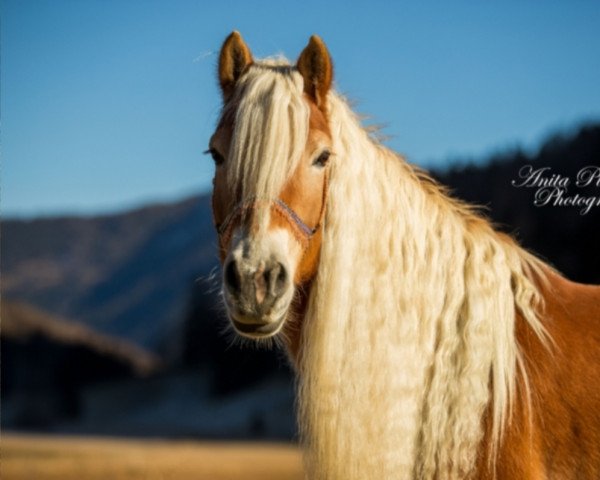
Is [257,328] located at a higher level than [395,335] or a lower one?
higher

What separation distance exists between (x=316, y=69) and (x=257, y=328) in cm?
104

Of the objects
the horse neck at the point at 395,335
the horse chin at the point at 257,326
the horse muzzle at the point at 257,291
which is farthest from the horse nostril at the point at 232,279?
the horse neck at the point at 395,335

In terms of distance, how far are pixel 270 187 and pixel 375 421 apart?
36.3 inches

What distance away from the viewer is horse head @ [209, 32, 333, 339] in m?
2.58

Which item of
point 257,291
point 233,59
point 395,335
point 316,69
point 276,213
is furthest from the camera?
point 233,59

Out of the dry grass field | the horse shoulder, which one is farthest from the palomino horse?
the dry grass field

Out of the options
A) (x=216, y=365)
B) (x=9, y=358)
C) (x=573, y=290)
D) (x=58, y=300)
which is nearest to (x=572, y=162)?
(x=216, y=365)

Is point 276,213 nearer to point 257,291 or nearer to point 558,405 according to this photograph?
point 257,291

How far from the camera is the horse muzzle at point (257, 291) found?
101 inches

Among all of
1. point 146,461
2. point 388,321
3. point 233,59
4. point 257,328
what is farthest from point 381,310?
point 146,461

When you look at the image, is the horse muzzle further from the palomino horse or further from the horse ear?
the horse ear

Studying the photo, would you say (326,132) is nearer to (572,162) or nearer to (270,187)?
(270,187)

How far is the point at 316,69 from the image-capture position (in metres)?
2.96

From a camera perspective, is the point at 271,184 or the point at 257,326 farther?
the point at 271,184
